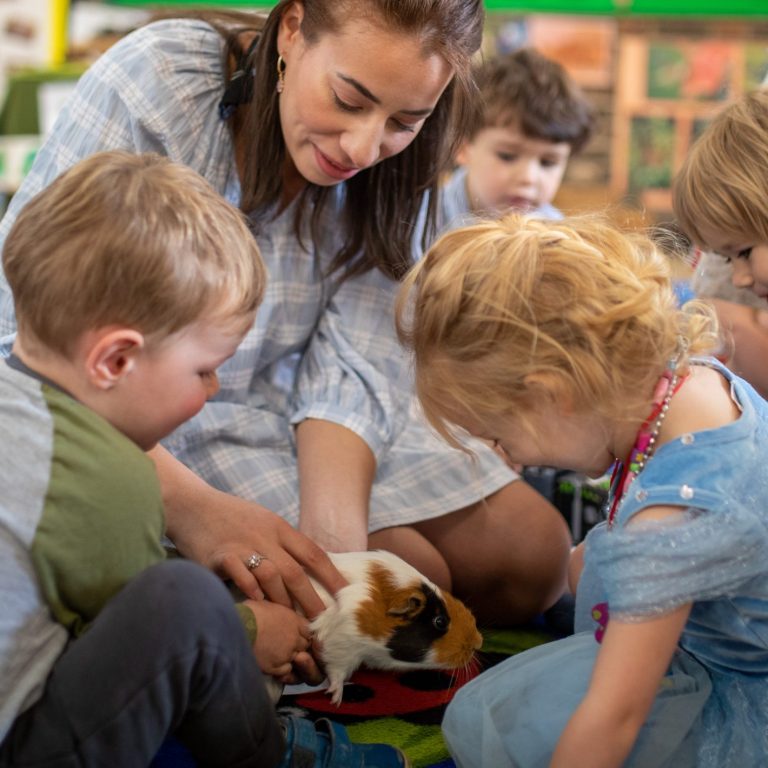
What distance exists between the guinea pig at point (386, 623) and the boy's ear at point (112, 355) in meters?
0.45

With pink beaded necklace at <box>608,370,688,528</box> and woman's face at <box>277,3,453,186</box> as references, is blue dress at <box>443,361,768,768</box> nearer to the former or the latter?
pink beaded necklace at <box>608,370,688,528</box>

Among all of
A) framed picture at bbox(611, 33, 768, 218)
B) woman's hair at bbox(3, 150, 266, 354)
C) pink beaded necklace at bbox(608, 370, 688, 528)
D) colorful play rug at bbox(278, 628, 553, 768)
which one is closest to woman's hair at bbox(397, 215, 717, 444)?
pink beaded necklace at bbox(608, 370, 688, 528)

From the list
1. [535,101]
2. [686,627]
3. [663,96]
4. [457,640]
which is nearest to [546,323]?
[686,627]

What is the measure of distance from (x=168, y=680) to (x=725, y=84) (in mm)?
4257

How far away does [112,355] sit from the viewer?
1.07 meters

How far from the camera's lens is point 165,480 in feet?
4.74

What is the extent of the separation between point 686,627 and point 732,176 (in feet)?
2.26

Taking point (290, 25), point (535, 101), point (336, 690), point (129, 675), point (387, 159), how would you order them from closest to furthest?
1. point (129, 675)
2. point (336, 690)
3. point (290, 25)
4. point (387, 159)
5. point (535, 101)

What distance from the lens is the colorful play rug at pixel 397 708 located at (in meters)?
1.34

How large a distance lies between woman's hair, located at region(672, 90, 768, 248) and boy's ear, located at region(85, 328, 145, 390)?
36.0 inches

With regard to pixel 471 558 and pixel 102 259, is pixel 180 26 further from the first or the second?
pixel 471 558

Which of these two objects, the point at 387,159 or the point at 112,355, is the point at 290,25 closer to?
the point at 387,159

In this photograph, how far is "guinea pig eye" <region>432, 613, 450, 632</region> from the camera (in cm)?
140

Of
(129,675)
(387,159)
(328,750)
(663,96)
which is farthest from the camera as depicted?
(663,96)
